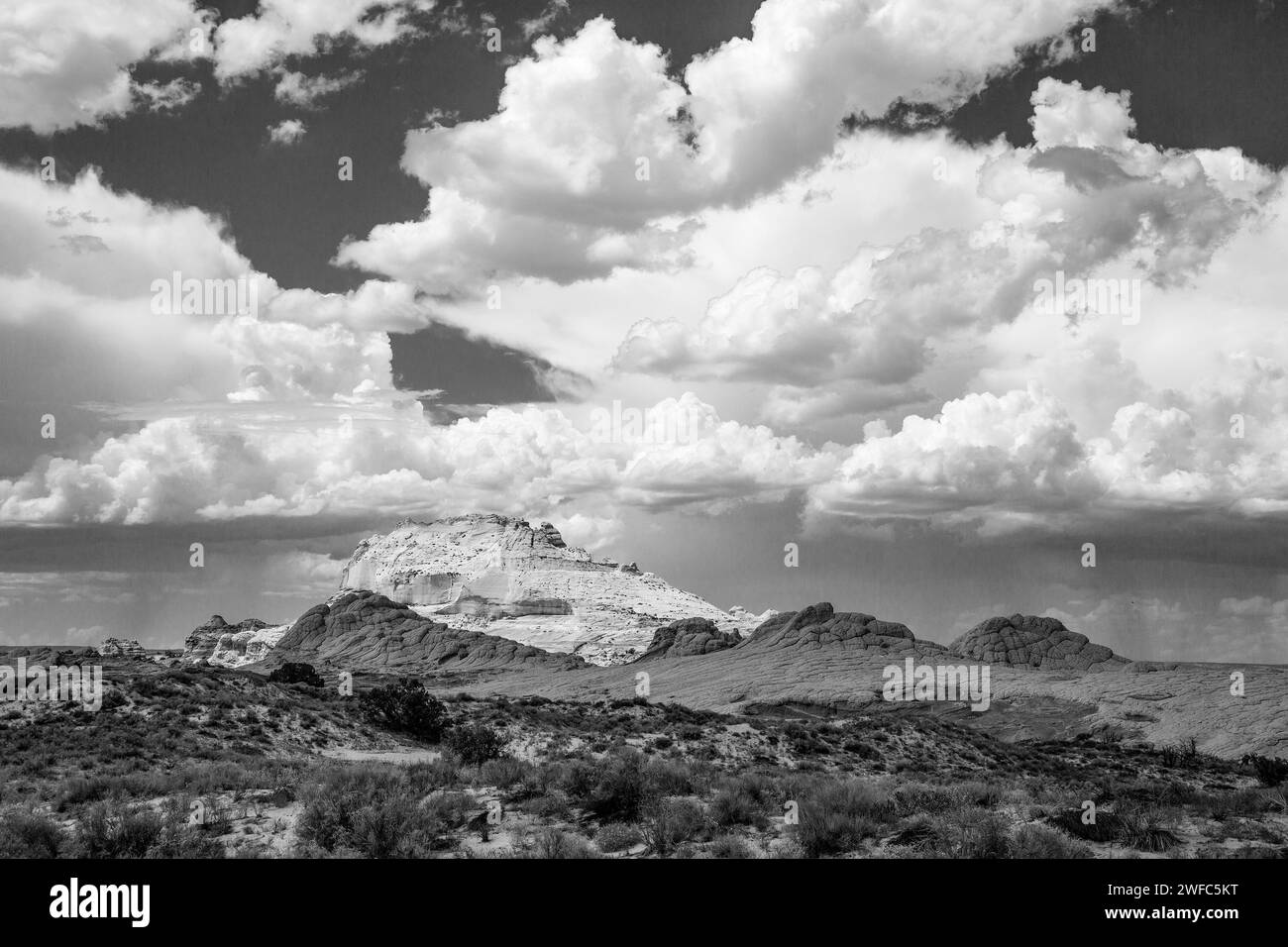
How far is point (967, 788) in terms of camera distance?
60.5 ft

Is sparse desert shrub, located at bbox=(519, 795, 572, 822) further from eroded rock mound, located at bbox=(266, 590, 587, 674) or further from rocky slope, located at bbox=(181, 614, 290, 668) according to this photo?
rocky slope, located at bbox=(181, 614, 290, 668)

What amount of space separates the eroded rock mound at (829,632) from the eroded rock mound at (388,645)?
3240 cm

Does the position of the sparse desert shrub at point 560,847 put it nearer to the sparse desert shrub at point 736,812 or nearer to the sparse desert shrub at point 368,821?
the sparse desert shrub at point 368,821

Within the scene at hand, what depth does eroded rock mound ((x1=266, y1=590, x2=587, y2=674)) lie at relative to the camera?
486 ft

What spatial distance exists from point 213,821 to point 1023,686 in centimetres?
9221

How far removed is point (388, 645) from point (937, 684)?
10049 cm

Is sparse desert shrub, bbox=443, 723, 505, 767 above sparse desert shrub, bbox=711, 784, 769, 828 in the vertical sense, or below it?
below

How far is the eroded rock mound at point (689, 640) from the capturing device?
461 ft

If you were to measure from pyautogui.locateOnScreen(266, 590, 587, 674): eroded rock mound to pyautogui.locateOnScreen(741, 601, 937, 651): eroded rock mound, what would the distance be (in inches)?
1276

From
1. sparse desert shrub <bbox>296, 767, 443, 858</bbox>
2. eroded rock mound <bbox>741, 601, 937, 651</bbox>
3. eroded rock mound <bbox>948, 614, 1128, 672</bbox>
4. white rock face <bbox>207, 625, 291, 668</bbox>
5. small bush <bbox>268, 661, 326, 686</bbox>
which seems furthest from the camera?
white rock face <bbox>207, 625, 291, 668</bbox>

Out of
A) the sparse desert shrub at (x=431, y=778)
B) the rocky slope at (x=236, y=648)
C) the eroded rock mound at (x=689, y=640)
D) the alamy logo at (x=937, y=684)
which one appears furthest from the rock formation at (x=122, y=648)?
the sparse desert shrub at (x=431, y=778)

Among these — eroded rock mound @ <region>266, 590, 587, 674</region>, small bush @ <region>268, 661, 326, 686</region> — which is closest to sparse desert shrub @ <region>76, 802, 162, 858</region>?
small bush @ <region>268, 661, 326, 686</region>
